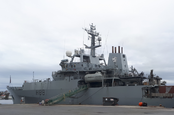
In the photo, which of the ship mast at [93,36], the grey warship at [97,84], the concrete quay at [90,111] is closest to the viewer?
the concrete quay at [90,111]

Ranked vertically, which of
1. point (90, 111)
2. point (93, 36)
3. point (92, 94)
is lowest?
point (92, 94)

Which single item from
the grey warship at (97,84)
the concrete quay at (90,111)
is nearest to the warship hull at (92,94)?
the grey warship at (97,84)

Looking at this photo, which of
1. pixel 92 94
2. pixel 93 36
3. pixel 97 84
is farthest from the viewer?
pixel 93 36

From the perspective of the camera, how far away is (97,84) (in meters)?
26.2

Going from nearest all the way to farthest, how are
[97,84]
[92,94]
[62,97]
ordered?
1. [62,97]
2. [92,94]
3. [97,84]

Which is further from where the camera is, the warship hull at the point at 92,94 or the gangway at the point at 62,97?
the gangway at the point at 62,97

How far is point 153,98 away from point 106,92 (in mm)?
5468

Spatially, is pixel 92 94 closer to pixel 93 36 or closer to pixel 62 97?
pixel 62 97

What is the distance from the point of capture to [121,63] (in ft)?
86.0

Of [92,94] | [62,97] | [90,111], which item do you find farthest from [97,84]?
[90,111]

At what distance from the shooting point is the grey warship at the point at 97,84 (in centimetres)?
2070

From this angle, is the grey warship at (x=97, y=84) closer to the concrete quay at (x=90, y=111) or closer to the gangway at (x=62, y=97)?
the gangway at (x=62, y=97)

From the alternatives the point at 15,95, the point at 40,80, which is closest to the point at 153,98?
the point at 40,80

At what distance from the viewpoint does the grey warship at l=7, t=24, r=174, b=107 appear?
67.9ft
